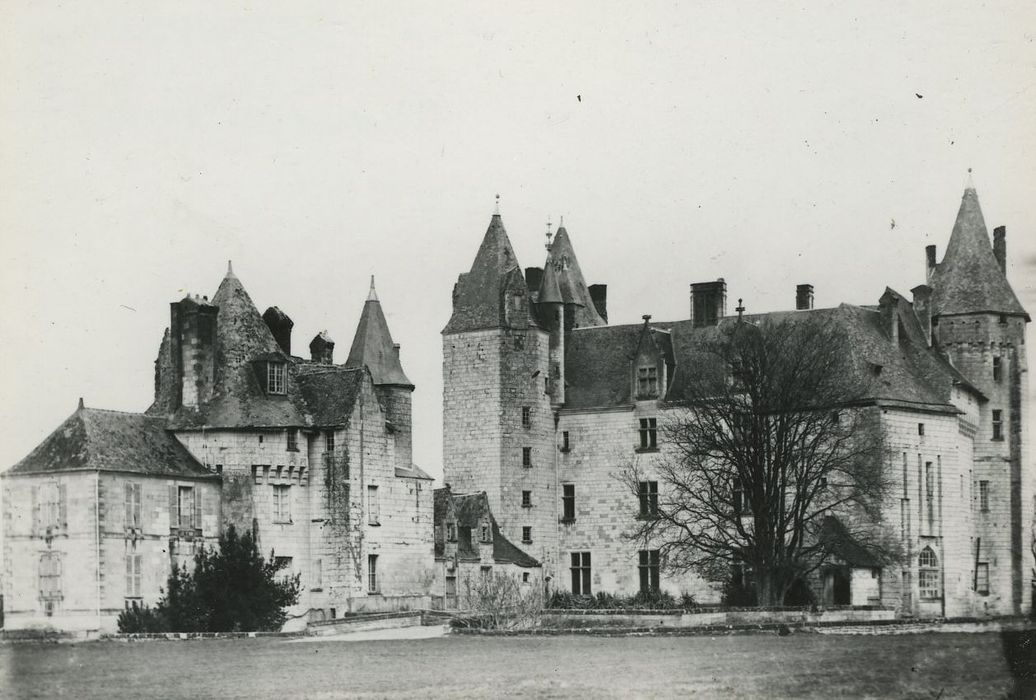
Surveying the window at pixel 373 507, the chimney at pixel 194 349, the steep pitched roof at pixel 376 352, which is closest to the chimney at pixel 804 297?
the steep pitched roof at pixel 376 352

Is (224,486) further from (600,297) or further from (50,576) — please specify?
(600,297)

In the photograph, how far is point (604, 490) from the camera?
71.1m

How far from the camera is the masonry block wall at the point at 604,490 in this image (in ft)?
231

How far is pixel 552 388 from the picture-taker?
71.9 m

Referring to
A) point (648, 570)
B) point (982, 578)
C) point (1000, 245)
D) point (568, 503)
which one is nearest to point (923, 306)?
point (1000, 245)

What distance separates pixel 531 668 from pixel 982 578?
40.1m

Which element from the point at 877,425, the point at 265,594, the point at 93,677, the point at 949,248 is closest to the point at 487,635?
the point at 265,594

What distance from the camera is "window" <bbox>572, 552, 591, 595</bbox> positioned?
71062mm

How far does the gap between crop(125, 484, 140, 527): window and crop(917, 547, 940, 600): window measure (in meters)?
27.9

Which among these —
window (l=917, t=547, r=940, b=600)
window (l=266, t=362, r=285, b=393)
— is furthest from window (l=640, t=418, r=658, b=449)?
window (l=266, t=362, r=285, b=393)

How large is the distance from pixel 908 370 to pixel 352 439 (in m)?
21.2

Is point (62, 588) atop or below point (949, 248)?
below

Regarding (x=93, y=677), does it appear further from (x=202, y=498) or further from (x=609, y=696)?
(x=202, y=498)

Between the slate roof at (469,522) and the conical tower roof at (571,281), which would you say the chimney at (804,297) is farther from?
the slate roof at (469,522)
